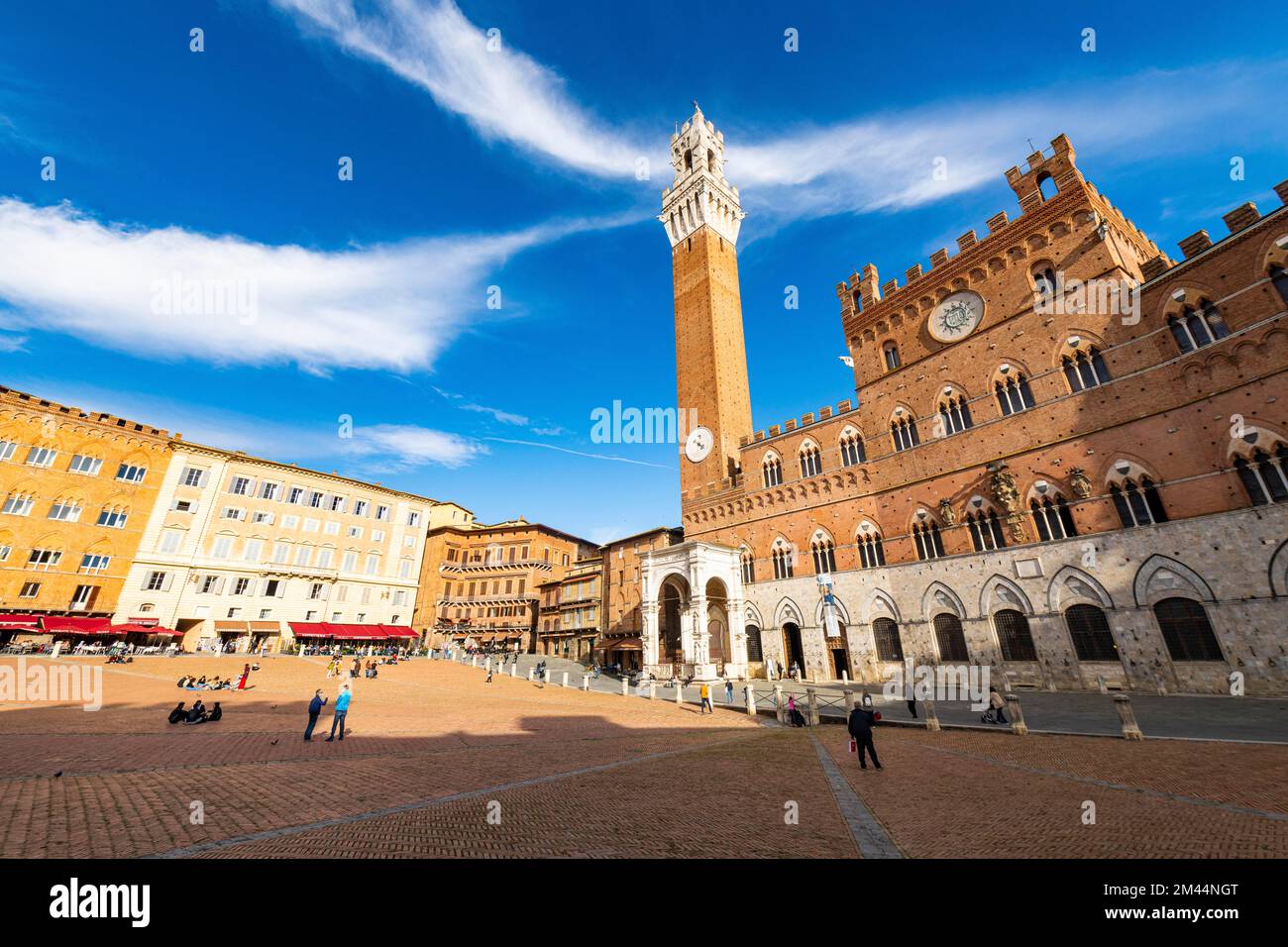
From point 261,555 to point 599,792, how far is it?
4519cm

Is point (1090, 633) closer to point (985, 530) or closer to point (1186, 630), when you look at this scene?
point (1186, 630)

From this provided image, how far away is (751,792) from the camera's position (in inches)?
360

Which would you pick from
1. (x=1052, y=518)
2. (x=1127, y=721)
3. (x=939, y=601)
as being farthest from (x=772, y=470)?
(x=1127, y=721)

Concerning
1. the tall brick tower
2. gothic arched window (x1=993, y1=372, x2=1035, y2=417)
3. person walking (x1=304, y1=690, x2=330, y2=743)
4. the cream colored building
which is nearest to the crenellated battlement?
gothic arched window (x1=993, y1=372, x2=1035, y2=417)

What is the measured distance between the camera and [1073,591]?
69.9 ft

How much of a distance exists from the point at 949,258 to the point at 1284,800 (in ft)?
93.1

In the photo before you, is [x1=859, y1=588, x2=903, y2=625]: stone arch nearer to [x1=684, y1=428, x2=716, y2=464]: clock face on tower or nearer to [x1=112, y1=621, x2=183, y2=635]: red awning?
[x1=684, y1=428, x2=716, y2=464]: clock face on tower

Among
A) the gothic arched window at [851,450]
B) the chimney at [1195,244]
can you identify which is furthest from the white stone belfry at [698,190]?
the chimney at [1195,244]

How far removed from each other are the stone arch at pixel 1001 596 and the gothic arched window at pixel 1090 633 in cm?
145

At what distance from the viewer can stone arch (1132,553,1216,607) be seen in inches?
724

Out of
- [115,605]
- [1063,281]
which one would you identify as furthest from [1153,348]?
[115,605]

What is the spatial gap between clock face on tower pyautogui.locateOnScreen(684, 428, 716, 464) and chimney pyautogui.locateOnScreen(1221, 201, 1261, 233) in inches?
1069
